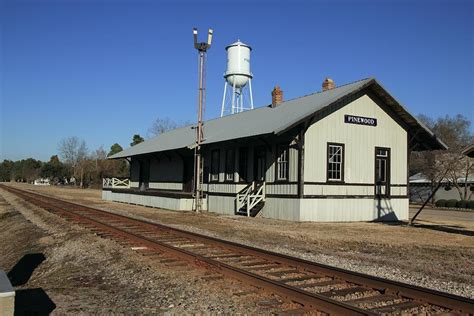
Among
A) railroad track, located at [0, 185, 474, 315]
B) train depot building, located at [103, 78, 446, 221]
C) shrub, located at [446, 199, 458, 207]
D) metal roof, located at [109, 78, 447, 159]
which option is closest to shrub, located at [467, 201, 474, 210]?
shrub, located at [446, 199, 458, 207]

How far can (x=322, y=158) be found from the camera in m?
20.2

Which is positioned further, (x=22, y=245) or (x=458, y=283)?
(x=22, y=245)

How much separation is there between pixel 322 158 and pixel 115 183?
2499 cm

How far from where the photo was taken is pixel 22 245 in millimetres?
14086

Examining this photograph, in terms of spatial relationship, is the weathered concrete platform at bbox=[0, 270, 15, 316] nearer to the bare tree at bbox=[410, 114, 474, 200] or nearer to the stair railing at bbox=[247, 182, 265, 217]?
the stair railing at bbox=[247, 182, 265, 217]

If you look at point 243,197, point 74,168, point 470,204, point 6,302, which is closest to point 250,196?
point 243,197

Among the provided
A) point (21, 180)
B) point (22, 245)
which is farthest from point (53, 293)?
point (21, 180)

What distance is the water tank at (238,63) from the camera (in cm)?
3728

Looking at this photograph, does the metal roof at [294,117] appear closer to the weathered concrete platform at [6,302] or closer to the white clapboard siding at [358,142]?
the white clapboard siding at [358,142]

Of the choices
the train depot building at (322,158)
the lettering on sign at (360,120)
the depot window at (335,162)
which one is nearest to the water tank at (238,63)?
the train depot building at (322,158)

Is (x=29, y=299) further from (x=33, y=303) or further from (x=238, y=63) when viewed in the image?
(x=238, y=63)

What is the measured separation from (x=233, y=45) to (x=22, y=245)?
87.2ft

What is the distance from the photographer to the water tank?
122 feet

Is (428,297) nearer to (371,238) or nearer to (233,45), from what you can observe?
(371,238)
